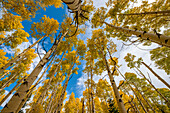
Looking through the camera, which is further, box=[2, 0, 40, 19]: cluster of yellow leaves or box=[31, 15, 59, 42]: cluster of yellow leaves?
box=[31, 15, 59, 42]: cluster of yellow leaves

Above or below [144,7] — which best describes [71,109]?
below

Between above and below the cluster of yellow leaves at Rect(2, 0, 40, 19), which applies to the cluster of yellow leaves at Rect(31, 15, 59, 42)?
above

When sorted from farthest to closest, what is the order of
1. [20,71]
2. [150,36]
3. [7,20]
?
[20,71] → [7,20] → [150,36]

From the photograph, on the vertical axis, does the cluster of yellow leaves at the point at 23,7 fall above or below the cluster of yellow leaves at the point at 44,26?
below

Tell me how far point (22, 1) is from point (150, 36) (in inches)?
299

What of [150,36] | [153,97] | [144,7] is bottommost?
[150,36]

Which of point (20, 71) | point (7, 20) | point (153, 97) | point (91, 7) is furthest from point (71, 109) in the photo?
point (91, 7)

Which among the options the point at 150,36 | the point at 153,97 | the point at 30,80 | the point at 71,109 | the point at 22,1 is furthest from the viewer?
the point at 71,109

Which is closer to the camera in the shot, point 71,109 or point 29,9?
point 29,9

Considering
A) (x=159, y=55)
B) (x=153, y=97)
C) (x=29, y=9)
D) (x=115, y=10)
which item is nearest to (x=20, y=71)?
(x=29, y=9)

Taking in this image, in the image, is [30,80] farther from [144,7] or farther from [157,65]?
[157,65]

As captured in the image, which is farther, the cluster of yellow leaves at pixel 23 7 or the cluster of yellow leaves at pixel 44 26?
the cluster of yellow leaves at pixel 44 26

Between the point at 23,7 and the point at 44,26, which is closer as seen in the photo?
the point at 23,7

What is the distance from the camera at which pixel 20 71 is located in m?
8.80
